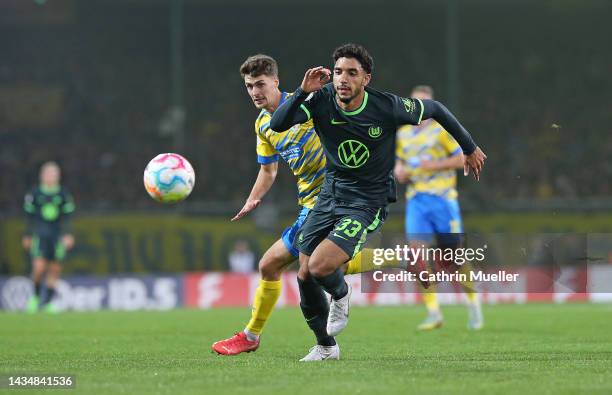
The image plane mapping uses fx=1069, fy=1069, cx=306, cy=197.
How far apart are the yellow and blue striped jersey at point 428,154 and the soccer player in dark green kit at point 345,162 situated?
13.7 feet

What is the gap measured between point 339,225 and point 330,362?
0.94 metres

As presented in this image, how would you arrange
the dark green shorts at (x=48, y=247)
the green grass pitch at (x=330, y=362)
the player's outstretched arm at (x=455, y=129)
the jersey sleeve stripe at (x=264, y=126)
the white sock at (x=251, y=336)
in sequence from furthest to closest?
the dark green shorts at (x=48, y=247)
the white sock at (x=251, y=336)
the jersey sleeve stripe at (x=264, y=126)
the player's outstretched arm at (x=455, y=129)
the green grass pitch at (x=330, y=362)

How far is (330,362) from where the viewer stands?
7301 millimetres

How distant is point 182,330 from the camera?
11219 millimetres

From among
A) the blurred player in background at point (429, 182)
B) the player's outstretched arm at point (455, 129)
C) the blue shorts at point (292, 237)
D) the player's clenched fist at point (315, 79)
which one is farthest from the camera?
the blurred player in background at point (429, 182)

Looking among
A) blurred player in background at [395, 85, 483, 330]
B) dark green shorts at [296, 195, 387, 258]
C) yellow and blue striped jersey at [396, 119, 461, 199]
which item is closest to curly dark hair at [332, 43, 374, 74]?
dark green shorts at [296, 195, 387, 258]

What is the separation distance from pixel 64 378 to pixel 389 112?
2.77 metres

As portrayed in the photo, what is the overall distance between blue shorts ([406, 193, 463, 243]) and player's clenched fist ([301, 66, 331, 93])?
4981 mm

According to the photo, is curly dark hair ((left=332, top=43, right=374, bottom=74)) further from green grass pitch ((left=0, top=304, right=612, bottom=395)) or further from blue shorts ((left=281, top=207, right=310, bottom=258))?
green grass pitch ((left=0, top=304, right=612, bottom=395))

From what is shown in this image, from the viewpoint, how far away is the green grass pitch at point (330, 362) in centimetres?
590

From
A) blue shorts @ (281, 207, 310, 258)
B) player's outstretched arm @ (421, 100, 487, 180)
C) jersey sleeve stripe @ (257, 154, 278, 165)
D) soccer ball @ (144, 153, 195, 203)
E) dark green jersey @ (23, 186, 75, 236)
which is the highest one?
player's outstretched arm @ (421, 100, 487, 180)

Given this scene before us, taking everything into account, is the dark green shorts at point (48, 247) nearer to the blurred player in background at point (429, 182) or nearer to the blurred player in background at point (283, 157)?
the blurred player in background at point (429, 182)

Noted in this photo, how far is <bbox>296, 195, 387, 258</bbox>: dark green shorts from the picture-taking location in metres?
7.20

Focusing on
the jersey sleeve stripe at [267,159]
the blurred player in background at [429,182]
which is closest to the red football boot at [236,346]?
the jersey sleeve stripe at [267,159]
